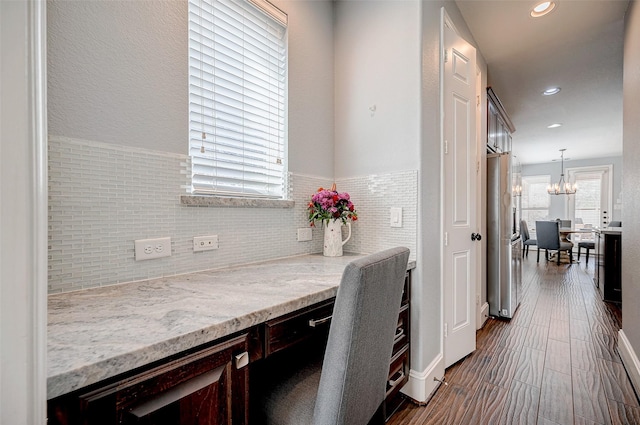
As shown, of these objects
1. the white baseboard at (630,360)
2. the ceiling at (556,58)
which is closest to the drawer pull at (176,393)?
the white baseboard at (630,360)

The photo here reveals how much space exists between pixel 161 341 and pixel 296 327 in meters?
0.46

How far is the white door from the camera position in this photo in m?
1.92

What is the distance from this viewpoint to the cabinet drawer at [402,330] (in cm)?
152

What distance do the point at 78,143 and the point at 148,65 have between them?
0.45m

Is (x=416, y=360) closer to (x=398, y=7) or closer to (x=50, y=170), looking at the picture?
(x=50, y=170)

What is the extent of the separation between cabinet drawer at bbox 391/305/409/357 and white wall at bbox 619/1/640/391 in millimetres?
1499

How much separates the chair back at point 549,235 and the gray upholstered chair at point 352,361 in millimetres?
6881

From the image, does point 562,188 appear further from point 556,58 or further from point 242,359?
point 242,359

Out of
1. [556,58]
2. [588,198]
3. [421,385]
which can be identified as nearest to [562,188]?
[588,198]

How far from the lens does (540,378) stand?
1.91 meters

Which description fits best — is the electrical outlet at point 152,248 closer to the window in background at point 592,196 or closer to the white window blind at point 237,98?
the white window blind at point 237,98

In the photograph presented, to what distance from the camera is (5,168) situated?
402mm

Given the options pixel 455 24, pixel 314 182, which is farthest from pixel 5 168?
pixel 455 24

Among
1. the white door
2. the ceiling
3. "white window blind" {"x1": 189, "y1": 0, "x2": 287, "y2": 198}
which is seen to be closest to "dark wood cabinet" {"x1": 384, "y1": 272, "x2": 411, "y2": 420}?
the white door
